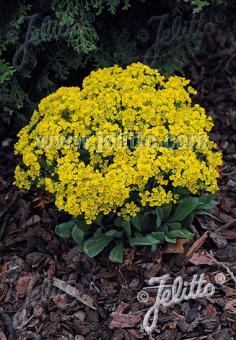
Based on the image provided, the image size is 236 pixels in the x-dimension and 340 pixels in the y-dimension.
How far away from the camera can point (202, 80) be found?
5.27m

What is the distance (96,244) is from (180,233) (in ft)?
1.79

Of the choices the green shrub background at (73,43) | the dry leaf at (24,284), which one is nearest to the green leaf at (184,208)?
the dry leaf at (24,284)

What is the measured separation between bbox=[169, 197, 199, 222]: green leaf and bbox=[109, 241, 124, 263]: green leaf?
373 millimetres

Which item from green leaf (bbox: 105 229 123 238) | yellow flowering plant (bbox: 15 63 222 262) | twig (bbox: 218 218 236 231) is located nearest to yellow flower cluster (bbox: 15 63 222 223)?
yellow flowering plant (bbox: 15 63 222 262)

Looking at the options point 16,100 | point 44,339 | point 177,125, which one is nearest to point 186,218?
point 177,125

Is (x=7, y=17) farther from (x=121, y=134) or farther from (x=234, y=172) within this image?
(x=234, y=172)

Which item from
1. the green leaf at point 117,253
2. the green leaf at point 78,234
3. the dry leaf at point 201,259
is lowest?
the dry leaf at point 201,259

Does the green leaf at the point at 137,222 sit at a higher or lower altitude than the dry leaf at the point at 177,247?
higher

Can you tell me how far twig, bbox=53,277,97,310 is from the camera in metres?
3.29

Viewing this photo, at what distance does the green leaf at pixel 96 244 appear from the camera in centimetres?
322

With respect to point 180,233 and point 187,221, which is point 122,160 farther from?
point 187,221

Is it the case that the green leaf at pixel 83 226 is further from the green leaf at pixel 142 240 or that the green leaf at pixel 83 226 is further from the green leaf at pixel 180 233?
the green leaf at pixel 180 233

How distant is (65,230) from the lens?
11.3 feet

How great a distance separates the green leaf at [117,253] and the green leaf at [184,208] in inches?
14.7
